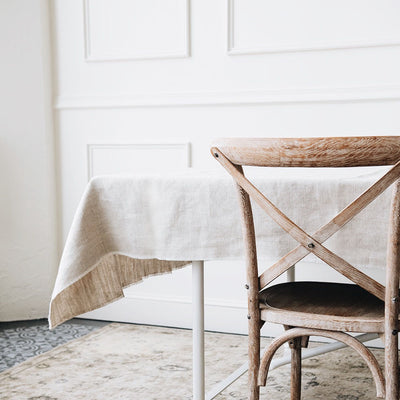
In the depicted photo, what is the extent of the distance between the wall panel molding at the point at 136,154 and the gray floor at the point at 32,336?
783 millimetres

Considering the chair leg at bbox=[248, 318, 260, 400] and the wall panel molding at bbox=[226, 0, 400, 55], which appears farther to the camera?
the wall panel molding at bbox=[226, 0, 400, 55]

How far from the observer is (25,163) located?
3.18m

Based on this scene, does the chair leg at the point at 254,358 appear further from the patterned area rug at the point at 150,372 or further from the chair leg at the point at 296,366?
the patterned area rug at the point at 150,372

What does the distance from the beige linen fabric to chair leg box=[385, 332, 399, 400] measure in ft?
0.83

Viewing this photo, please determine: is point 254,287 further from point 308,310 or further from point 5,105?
point 5,105

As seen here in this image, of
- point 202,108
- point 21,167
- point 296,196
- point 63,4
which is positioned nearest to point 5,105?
point 21,167

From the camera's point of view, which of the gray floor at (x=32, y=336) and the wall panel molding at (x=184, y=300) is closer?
the gray floor at (x=32, y=336)

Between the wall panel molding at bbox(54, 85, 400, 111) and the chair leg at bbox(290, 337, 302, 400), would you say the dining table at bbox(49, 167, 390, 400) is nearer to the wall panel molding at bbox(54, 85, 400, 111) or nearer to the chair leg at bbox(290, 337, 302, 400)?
the chair leg at bbox(290, 337, 302, 400)

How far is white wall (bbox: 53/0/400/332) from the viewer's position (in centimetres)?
263

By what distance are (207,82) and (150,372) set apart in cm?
138

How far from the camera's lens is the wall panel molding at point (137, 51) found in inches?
114

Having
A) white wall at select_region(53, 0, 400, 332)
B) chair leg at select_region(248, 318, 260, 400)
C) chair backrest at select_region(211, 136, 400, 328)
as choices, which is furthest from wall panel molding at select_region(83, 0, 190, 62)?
chair leg at select_region(248, 318, 260, 400)

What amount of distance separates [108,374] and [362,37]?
1761mm

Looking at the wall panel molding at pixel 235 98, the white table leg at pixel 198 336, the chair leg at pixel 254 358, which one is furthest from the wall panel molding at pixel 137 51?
the chair leg at pixel 254 358
